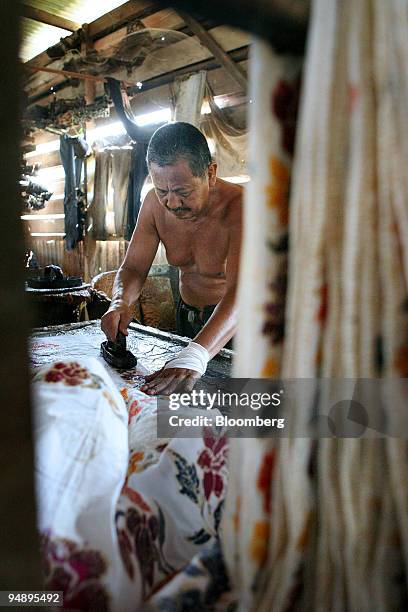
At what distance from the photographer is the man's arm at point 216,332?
6.39ft

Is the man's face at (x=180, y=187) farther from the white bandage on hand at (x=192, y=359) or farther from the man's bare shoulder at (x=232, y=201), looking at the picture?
the white bandage on hand at (x=192, y=359)

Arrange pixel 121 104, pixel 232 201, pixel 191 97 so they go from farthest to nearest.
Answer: pixel 191 97
pixel 121 104
pixel 232 201

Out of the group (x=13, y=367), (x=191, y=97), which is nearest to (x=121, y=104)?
(x=191, y=97)

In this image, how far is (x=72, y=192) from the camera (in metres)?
7.73

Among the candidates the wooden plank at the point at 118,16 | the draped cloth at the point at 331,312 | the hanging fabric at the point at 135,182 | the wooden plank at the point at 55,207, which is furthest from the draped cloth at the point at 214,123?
the wooden plank at the point at 55,207

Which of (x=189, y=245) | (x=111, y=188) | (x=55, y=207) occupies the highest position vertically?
(x=111, y=188)

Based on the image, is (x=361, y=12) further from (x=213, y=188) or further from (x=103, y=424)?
(x=213, y=188)

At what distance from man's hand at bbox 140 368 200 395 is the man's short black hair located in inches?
49.8

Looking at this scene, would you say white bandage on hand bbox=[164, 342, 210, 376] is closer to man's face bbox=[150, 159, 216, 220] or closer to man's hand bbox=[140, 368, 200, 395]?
man's hand bbox=[140, 368, 200, 395]

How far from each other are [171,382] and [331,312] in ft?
4.31

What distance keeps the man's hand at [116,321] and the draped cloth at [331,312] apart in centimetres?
183

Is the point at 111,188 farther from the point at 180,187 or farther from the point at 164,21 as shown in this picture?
the point at 180,187

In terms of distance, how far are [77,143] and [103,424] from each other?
685cm

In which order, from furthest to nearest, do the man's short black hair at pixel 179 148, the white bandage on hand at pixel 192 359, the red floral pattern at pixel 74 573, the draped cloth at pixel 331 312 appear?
the man's short black hair at pixel 179 148, the white bandage on hand at pixel 192 359, the red floral pattern at pixel 74 573, the draped cloth at pixel 331 312
